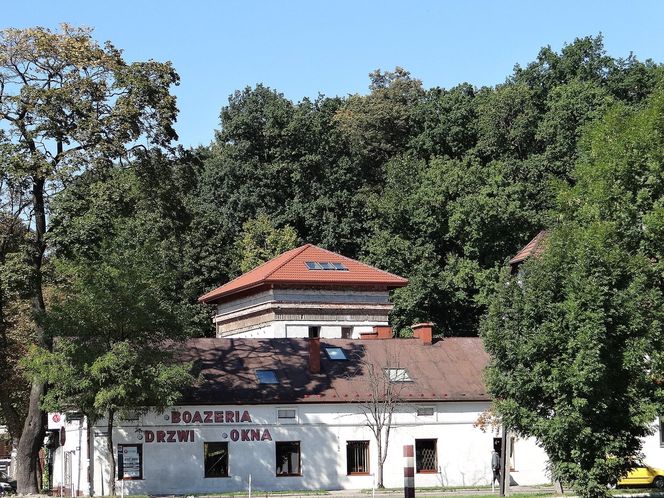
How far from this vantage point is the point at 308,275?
5947cm

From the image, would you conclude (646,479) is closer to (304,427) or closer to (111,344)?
(304,427)

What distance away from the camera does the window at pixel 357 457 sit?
43.2 m

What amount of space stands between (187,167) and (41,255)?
598 cm

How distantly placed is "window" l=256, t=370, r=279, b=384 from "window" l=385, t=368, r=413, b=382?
4.42 m

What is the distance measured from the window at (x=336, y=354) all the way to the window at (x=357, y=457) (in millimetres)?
4067

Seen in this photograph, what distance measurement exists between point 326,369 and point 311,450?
12.6 ft

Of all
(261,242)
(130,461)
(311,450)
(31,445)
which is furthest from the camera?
(261,242)

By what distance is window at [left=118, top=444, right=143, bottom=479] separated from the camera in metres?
40.2

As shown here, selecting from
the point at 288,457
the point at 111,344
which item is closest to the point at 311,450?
the point at 288,457

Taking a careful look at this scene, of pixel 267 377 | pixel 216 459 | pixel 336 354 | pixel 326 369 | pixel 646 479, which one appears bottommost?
pixel 646 479

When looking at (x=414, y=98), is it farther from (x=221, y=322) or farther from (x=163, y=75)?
(x=163, y=75)

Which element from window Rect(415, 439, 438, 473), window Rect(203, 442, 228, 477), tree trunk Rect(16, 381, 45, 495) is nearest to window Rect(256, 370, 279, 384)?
window Rect(203, 442, 228, 477)

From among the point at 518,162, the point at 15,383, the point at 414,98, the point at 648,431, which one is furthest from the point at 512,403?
the point at 414,98

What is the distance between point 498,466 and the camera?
4066cm
